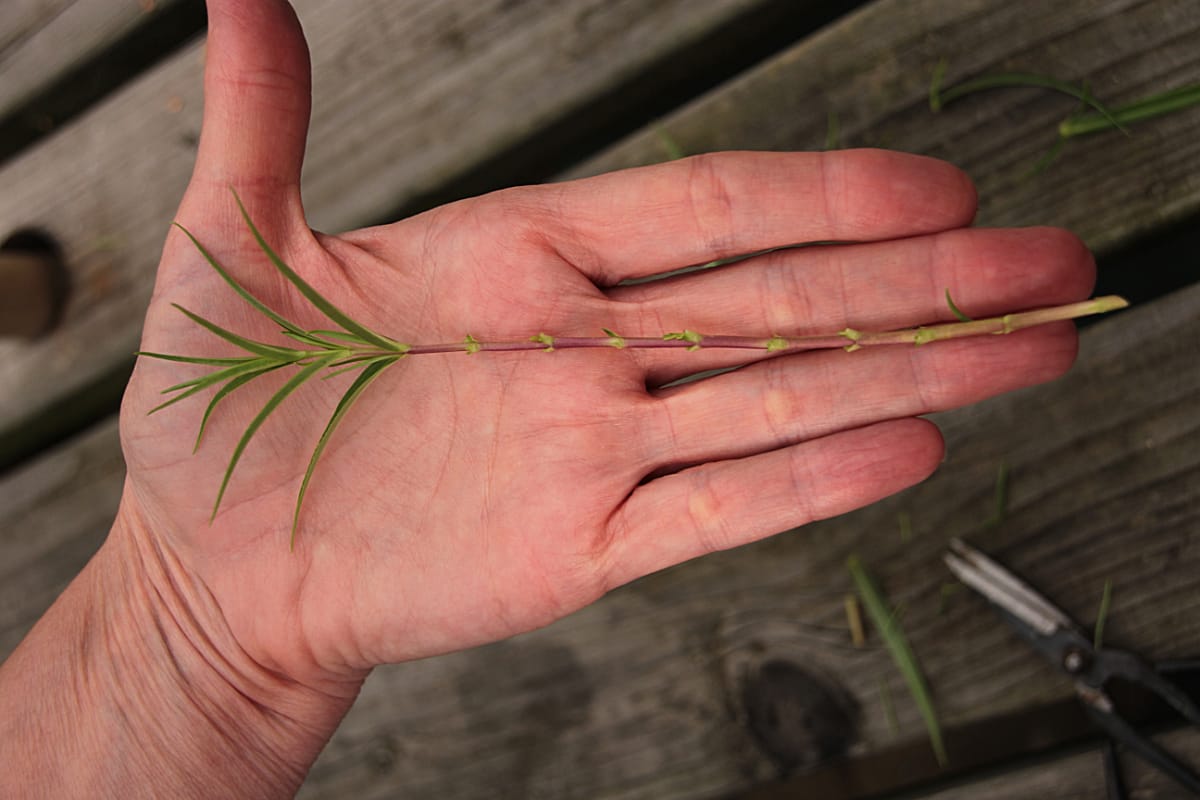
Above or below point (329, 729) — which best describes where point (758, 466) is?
above

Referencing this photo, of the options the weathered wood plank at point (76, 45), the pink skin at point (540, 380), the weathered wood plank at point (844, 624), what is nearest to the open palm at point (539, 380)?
the pink skin at point (540, 380)

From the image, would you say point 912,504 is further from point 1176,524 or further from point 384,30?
point 384,30

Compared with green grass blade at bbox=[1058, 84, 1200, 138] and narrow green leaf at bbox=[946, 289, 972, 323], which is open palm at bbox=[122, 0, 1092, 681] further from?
green grass blade at bbox=[1058, 84, 1200, 138]

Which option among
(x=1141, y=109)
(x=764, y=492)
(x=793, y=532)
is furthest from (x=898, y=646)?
(x=1141, y=109)

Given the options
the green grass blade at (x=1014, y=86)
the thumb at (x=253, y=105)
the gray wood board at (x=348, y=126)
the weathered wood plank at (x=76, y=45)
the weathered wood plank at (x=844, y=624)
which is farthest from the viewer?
the weathered wood plank at (x=76, y=45)

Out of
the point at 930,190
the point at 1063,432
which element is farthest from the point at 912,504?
the point at 930,190

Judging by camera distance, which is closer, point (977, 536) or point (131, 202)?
point (977, 536)

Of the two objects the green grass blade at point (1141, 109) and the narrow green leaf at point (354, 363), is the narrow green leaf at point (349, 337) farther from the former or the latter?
the green grass blade at point (1141, 109)
